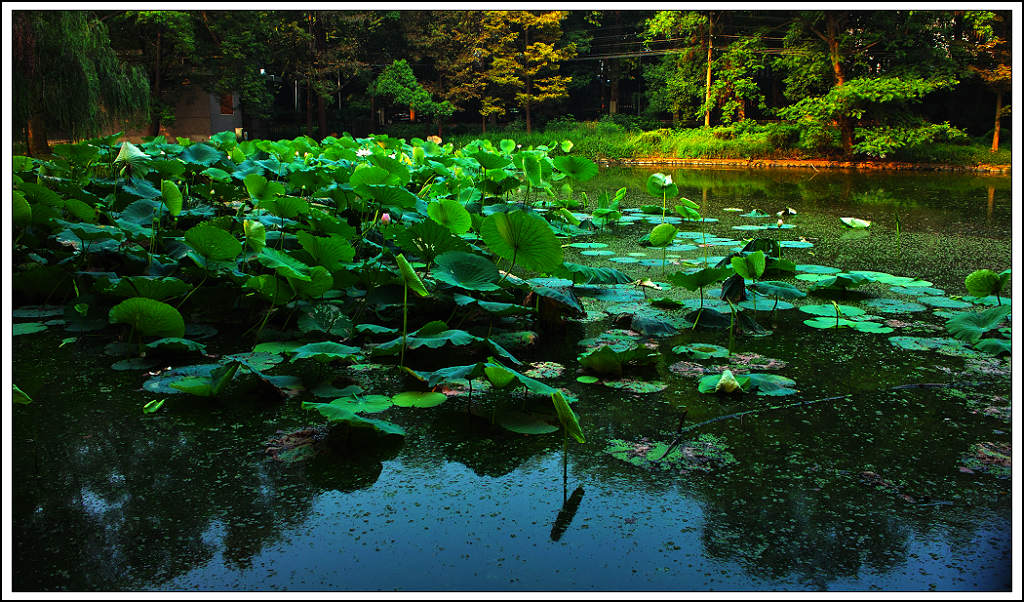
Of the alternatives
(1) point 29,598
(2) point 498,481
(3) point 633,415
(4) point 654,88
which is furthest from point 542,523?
(4) point 654,88

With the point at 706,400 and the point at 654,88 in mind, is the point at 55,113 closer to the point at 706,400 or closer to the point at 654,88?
the point at 706,400

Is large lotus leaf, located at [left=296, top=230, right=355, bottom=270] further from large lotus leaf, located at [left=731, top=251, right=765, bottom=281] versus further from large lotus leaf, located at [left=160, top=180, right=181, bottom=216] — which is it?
large lotus leaf, located at [left=731, top=251, right=765, bottom=281]

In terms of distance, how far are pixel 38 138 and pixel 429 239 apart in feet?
19.0

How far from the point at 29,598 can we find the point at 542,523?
0.50 meters

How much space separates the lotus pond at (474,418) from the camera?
81cm

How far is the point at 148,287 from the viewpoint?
155 centimetres

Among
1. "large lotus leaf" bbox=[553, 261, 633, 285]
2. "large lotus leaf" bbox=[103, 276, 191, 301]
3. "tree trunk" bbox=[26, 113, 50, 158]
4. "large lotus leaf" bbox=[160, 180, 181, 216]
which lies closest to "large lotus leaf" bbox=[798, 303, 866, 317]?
"large lotus leaf" bbox=[553, 261, 633, 285]

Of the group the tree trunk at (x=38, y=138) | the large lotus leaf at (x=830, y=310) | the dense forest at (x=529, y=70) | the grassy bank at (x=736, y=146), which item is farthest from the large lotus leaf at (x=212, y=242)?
the grassy bank at (x=736, y=146)

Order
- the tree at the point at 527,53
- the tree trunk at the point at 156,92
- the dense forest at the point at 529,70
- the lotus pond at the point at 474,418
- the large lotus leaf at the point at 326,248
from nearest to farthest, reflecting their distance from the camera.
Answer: the lotus pond at the point at 474,418
the large lotus leaf at the point at 326,248
the dense forest at the point at 529,70
the tree trunk at the point at 156,92
the tree at the point at 527,53

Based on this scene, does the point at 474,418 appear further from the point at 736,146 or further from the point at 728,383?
the point at 736,146

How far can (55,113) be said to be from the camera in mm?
5547

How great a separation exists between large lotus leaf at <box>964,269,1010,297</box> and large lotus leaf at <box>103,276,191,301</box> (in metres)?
1.59

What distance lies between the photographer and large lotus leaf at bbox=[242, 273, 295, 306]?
62.8 inches

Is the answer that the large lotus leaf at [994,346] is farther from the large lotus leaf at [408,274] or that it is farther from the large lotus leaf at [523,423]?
the large lotus leaf at [408,274]
